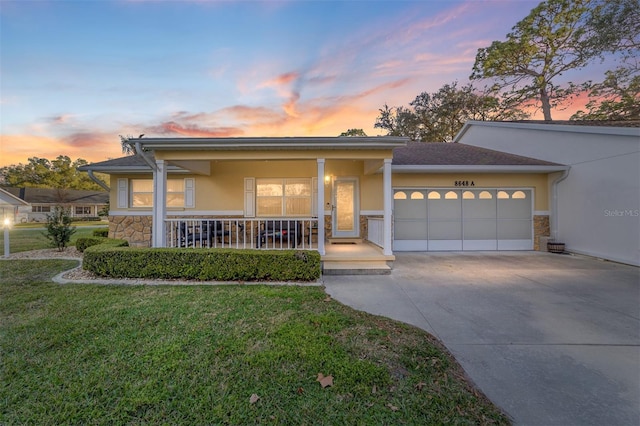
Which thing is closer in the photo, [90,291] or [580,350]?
[580,350]

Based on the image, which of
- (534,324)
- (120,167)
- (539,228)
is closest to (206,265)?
(534,324)

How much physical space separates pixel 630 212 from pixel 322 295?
339 inches

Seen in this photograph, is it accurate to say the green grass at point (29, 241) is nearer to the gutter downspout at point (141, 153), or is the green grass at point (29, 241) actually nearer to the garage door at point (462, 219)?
the gutter downspout at point (141, 153)

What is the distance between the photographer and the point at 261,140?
5.84 m

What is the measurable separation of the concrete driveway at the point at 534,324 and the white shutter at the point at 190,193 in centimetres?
608

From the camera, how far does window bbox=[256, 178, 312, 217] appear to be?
888cm

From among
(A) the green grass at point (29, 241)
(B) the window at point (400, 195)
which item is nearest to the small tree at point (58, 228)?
(A) the green grass at point (29, 241)

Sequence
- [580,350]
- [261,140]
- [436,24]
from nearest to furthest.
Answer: [580,350]
[261,140]
[436,24]

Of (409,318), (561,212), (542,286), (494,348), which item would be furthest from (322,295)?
(561,212)

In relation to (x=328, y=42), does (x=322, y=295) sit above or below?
below

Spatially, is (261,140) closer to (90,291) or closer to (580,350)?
(90,291)

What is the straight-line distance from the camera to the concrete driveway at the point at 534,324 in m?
2.12

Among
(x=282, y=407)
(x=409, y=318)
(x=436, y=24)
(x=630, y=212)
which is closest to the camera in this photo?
(x=282, y=407)

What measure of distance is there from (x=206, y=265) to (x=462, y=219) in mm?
8487
